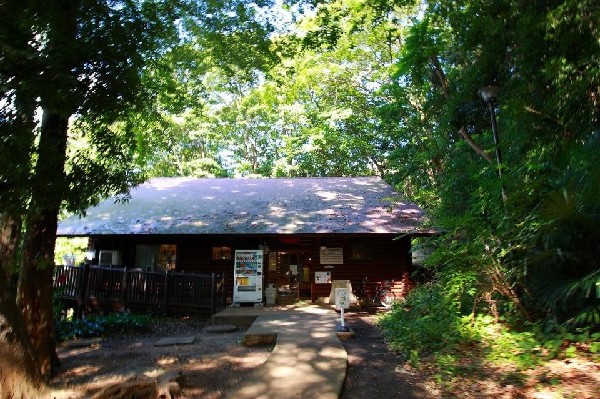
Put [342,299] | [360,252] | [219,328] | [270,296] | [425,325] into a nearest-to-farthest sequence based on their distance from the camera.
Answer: [425,325], [342,299], [219,328], [270,296], [360,252]

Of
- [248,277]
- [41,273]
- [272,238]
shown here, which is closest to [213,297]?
[248,277]

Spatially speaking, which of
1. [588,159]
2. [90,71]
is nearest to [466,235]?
[588,159]

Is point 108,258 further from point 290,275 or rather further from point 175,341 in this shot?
point 175,341

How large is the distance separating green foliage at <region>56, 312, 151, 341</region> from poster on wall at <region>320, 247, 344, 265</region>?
21.7 feet

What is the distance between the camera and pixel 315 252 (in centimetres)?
1517

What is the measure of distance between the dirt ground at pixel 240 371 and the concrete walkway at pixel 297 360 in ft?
0.99

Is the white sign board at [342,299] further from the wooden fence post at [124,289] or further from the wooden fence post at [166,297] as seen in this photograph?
the wooden fence post at [124,289]

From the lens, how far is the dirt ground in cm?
471

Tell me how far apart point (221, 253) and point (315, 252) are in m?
3.58

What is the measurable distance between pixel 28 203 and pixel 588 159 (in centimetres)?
761

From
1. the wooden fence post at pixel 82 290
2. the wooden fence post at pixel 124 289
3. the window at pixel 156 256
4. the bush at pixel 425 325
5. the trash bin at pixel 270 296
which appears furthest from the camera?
the window at pixel 156 256

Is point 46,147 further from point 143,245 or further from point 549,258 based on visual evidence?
point 143,245

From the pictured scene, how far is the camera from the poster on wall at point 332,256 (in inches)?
594

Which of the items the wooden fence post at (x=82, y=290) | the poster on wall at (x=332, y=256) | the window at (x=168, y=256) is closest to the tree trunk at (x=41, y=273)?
the wooden fence post at (x=82, y=290)
